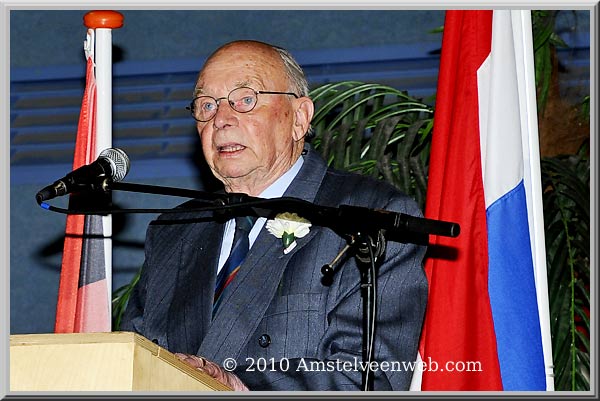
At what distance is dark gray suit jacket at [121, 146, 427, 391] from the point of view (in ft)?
10.3

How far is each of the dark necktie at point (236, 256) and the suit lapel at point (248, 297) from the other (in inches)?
1.9

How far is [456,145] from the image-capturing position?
3.59 metres

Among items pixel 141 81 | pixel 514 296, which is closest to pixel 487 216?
pixel 514 296

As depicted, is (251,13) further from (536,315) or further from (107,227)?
(536,315)

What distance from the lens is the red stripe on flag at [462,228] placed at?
3.41 metres

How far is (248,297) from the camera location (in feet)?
10.8

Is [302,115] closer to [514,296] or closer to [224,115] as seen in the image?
[224,115]

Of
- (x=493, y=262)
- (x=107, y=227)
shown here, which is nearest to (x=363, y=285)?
(x=493, y=262)

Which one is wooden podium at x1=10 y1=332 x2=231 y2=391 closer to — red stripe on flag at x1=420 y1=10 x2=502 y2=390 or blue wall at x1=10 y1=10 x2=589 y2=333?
red stripe on flag at x1=420 y1=10 x2=502 y2=390

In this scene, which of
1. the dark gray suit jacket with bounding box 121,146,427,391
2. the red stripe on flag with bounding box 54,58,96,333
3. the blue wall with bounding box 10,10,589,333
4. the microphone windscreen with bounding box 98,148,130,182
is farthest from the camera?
the blue wall with bounding box 10,10,589,333

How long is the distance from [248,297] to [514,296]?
799 millimetres

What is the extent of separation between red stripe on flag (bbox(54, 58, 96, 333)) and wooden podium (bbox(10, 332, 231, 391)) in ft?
5.00

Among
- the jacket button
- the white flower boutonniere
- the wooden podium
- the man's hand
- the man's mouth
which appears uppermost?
the man's mouth

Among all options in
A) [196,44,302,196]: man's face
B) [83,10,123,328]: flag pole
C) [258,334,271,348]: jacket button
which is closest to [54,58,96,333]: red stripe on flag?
[83,10,123,328]: flag pole
